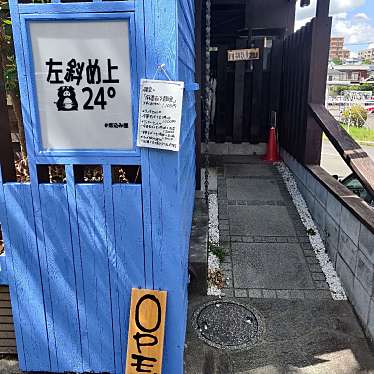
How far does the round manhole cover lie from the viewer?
12.2 feet

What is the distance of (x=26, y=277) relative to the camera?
2961 mm

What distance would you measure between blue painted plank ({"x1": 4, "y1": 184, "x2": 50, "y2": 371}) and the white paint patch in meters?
3.28

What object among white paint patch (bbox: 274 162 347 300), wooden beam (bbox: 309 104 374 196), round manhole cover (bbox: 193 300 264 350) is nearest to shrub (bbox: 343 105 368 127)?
white paint patch (bbox: 274 162 347 300)

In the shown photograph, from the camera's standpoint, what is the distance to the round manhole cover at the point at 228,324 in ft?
12.2

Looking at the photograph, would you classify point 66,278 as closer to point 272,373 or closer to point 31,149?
point 31,149

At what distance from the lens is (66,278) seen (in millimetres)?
2939

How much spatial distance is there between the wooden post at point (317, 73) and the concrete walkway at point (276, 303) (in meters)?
1.01

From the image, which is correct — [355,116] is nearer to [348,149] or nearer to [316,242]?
[316,242]

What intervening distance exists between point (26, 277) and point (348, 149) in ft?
13.6

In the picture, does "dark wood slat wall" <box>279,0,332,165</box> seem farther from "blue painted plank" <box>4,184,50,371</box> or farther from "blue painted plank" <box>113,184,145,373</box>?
"blue painted plank" <box>4,184,50,371</box>

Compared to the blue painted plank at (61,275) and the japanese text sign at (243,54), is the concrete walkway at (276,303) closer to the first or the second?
the blue painted plank at (61,275)

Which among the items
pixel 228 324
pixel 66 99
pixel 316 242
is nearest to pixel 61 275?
pixel 66 99

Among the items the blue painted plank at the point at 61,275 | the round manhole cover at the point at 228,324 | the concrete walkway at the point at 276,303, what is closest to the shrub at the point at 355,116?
the concrete walkway at the point at 276,303

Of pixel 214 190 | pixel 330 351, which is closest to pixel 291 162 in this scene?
pixel 214 190
